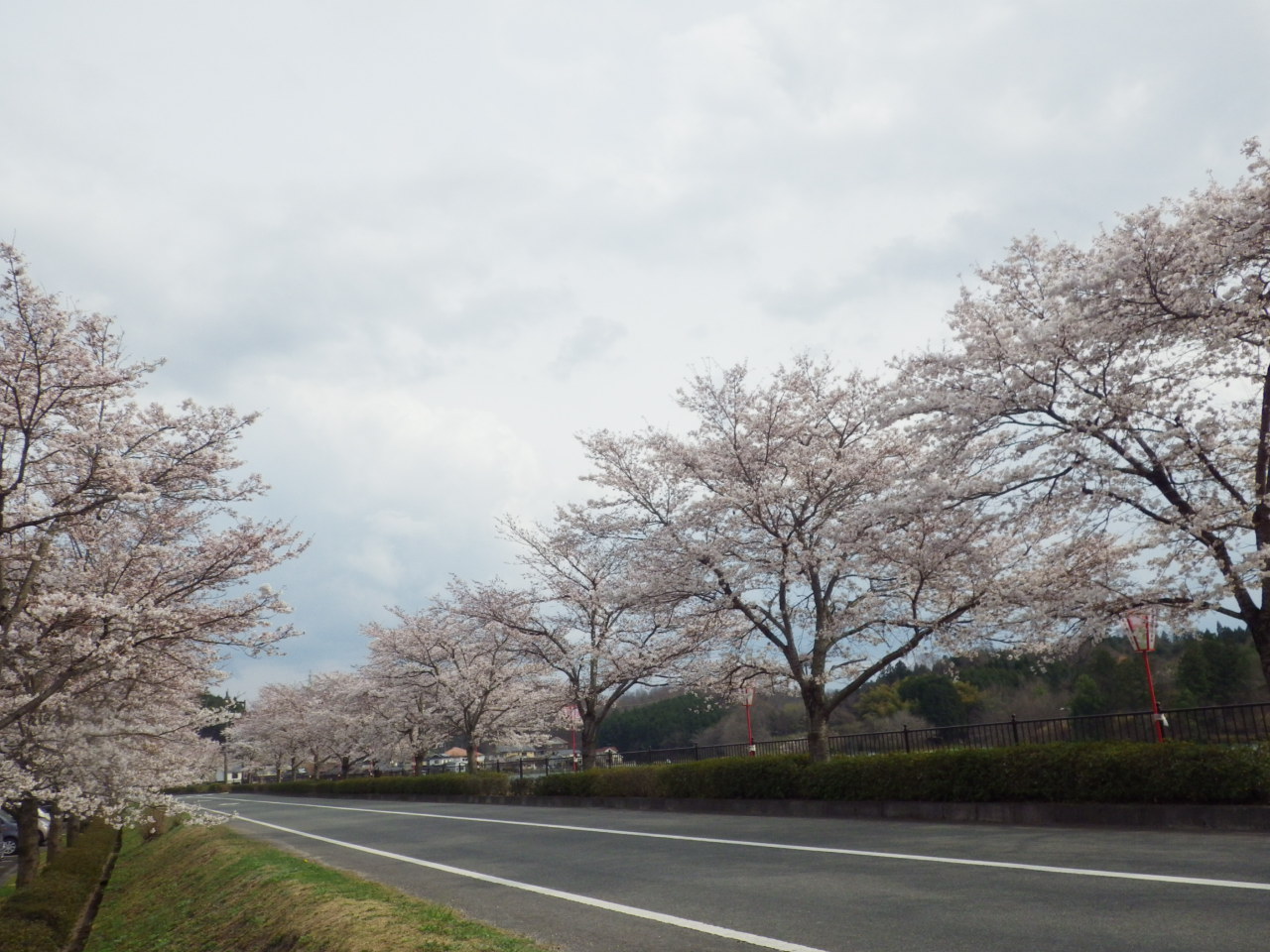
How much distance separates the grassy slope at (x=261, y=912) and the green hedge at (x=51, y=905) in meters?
0.55

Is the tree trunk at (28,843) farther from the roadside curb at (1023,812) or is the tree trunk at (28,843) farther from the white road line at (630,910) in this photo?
the roadside curb at (1023,812)

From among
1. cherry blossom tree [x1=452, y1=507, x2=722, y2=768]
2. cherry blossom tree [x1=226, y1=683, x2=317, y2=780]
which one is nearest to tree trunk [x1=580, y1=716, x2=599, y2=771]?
cherry blossom tree [x1=452, y1=507, x2=722, y2=768]

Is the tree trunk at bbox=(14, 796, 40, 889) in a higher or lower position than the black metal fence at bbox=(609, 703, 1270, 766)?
lower

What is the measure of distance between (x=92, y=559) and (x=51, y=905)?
20.2ft

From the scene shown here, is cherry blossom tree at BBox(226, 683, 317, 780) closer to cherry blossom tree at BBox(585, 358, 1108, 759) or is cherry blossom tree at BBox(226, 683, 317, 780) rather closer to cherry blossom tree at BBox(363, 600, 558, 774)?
cherry blossom tree at BBox(363, 600, 558, 774)

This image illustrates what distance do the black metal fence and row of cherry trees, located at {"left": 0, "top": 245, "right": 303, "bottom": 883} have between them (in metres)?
12.1

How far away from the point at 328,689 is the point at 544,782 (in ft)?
115

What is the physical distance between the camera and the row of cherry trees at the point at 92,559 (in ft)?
31.0

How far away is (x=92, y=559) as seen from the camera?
1243cm

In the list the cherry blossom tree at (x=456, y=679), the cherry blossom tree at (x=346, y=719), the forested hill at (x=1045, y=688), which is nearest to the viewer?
the forested hill at (x=1045, y=688)

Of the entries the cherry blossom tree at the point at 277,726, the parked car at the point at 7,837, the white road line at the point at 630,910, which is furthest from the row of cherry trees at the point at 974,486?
the cherry blossom tree at the point at 277,726

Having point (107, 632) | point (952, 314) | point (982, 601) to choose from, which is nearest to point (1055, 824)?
point (982, 601)

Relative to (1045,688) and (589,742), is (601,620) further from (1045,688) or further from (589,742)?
(1045,688)

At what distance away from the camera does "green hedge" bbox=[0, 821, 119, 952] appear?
1203 cm
